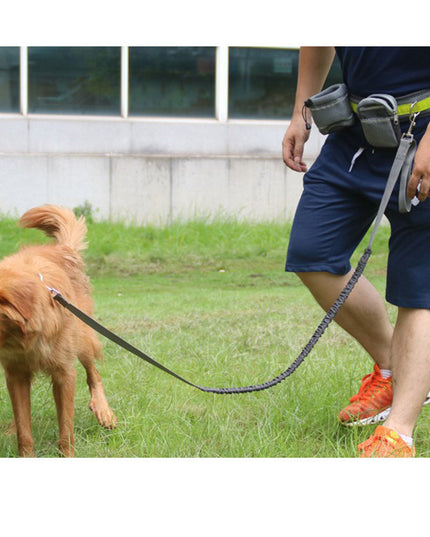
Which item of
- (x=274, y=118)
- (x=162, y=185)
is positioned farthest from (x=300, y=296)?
(x=274, y=118)

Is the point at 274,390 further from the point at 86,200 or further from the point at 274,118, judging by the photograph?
the point at 274,118

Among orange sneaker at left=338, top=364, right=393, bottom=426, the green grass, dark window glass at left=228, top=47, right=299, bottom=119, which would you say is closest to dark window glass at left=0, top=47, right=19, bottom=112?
dark window glass at left=228, top=47, right=299, bottom=119

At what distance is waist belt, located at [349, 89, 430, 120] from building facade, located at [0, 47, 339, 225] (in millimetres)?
10438

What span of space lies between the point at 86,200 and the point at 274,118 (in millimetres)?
4131

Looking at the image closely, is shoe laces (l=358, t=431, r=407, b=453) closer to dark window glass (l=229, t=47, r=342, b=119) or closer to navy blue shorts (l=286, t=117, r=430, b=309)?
navy blue shorts (l=286, t=117, r=430, b=309)

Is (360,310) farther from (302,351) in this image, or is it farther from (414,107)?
(414,107)

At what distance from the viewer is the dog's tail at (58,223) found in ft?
14.6

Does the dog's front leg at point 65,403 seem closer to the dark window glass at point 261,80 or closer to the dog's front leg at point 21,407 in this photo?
the dog's front leg at point 21,407

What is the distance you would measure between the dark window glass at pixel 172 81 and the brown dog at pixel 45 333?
34.2 ft

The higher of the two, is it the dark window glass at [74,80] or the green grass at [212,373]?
the dark window glass at [74,80]

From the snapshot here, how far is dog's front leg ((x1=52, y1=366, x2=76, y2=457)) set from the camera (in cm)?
357

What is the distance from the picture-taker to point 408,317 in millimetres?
3291

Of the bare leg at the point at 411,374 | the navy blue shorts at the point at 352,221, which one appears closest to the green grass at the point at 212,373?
the bare leg at the point at 411,374

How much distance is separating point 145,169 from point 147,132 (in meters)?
0.78
